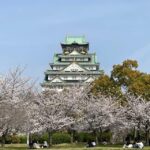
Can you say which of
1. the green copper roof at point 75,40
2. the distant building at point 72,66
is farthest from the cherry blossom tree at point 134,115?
the green copper roof at point 75,40

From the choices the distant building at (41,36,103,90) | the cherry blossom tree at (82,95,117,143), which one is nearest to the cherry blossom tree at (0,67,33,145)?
the cherry blossom tree at (82,95,117,143)

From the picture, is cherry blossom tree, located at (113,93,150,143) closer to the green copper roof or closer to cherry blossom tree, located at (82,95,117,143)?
cherry blossom tree, located at (82,95,117,143)

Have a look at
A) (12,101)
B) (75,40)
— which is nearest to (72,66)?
(75,40)

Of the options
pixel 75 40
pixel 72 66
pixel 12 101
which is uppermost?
pixel 75 40

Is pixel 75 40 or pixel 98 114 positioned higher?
pixel 75 40

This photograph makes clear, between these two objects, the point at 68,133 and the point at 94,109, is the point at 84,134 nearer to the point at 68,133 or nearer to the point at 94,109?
the point at 68,133

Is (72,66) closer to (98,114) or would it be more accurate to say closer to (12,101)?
(98,114)

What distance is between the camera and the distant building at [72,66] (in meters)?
110

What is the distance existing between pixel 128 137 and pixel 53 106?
1441cm

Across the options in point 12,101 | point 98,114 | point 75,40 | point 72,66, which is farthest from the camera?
point 75,40

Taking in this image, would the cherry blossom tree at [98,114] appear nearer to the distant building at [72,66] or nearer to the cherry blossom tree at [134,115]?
the cherry blossom tree at [134,115]

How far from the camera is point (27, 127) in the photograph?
42.6m

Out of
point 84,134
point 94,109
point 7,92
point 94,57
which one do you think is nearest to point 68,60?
point 94,57

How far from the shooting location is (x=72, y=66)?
114 meters
